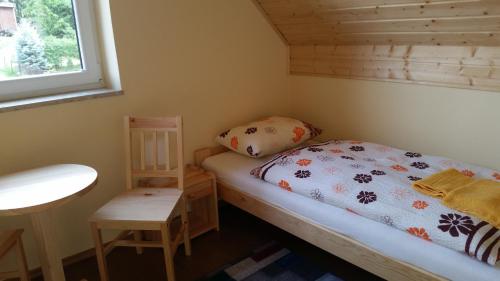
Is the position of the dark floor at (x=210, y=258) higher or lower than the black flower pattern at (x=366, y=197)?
lower

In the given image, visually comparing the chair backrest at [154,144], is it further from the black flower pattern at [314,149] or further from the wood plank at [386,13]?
the wood plank at [386,13]

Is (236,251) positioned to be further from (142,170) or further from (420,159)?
(420,159)

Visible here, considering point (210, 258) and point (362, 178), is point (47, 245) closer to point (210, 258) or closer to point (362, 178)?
point (210, 258)

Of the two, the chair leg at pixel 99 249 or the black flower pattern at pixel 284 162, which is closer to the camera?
the chair leg at pixel 99 249

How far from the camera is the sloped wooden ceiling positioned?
2000mm

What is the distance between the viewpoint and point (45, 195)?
153 cm

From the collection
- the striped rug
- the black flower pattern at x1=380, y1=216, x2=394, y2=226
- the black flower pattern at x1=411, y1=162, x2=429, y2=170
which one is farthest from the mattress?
the black flower pattern at x1=411, y1=162, x2=429, y2=170

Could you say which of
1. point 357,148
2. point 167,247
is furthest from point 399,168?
point 167,247

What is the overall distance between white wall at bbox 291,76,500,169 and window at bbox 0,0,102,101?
1701 millimetres

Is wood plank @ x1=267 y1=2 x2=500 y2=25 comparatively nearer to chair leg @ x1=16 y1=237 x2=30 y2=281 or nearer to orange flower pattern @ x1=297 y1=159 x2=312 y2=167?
orange flower pattern @ x1=297 y1=159 x2=312 y2=167

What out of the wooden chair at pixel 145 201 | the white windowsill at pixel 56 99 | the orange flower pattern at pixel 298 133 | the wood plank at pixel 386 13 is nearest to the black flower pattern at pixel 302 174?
the orange flower pattern at pixel 298 133

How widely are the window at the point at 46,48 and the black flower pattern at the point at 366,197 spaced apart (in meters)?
1.68

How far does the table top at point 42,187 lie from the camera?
146cm

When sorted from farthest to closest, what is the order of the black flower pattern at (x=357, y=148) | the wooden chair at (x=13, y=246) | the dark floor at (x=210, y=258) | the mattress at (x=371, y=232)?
the black flower pattern at (x=357, y=148), the dark floor at (x=210, y=258), the wooden chair at (x=13, y=246), the mattress at (x=371, y=232)
